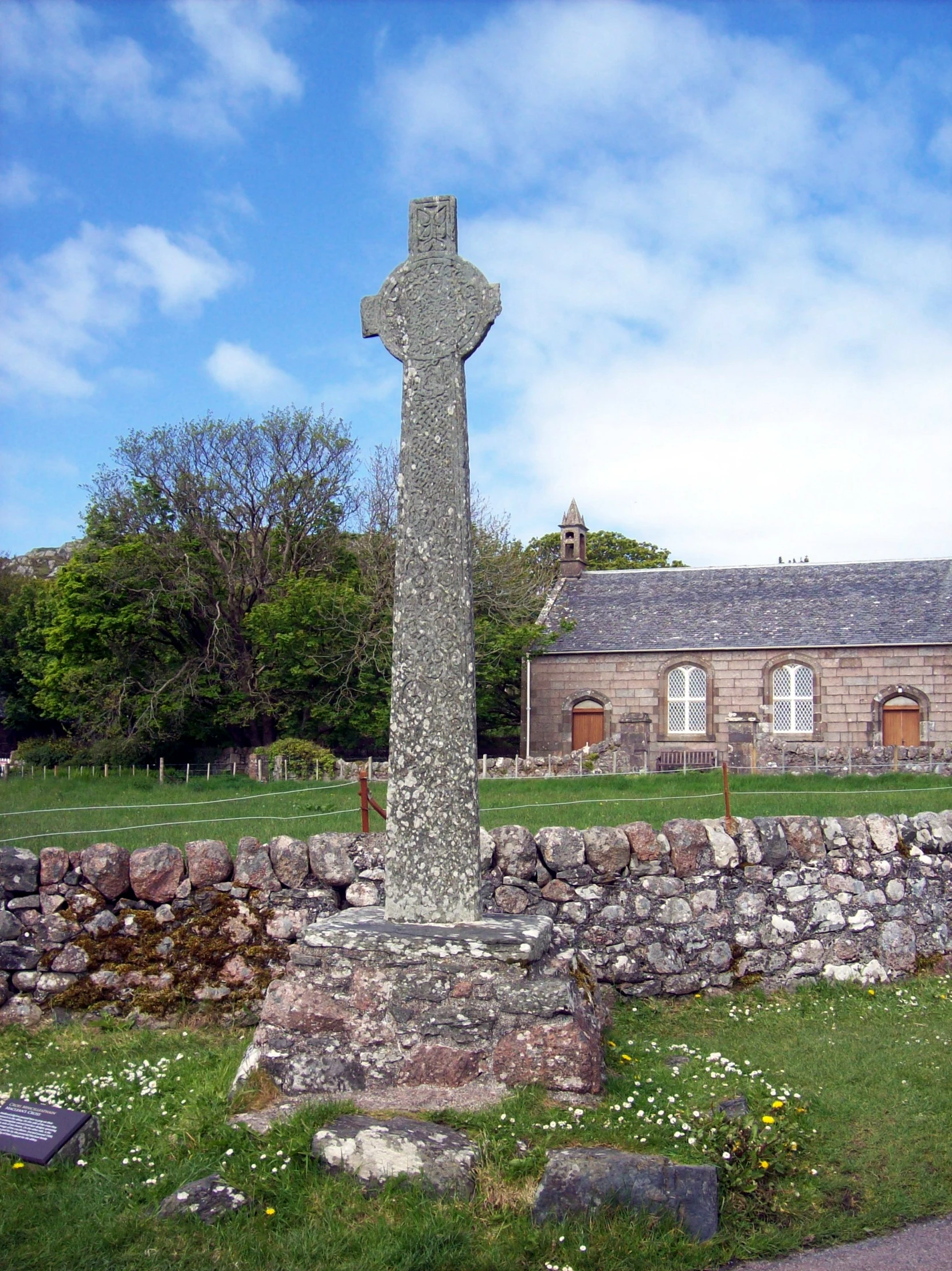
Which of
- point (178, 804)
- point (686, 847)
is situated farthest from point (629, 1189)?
point (178, 804)

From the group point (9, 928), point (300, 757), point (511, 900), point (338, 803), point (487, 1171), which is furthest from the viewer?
point (300, 757)

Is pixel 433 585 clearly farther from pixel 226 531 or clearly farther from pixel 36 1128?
pixel 226 531

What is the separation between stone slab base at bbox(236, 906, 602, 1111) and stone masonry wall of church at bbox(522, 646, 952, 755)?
87.3 feet

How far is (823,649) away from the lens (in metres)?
31.5

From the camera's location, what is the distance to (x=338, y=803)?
15.8 metres

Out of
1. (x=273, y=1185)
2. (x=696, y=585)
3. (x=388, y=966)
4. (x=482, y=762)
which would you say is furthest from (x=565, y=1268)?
(x=696, y=585)

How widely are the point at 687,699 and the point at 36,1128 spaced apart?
2946cm

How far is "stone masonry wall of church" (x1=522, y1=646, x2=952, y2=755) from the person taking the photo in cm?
3058

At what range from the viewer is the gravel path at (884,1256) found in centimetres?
421

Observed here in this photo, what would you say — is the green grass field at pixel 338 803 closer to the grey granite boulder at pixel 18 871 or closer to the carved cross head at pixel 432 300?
the grey granite boulder at pixel 18 871

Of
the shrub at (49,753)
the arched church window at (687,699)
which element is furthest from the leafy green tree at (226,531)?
the arched church window at (687,699)

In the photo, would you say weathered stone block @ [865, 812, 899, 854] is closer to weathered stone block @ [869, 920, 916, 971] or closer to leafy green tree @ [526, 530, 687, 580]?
weathered stone block @ [869, 920, 916, 971]

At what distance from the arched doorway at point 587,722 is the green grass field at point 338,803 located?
416 inches

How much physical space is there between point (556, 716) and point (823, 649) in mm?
8355
